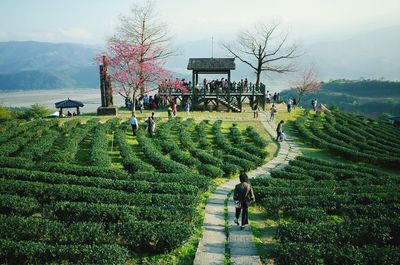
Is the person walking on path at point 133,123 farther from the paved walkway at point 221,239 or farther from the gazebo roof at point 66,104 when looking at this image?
the paved walkway at point 221,239

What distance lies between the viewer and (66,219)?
40.7 ft

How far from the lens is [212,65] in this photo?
4088 cm

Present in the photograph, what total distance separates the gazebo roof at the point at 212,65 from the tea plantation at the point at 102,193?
52.1 ft

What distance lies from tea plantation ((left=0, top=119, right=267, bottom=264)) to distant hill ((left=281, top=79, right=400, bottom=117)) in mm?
97600

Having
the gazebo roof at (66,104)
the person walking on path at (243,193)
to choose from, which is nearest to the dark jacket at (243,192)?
the person walking on path at (243,193)

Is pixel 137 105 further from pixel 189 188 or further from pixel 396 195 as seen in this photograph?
pixel 396 195

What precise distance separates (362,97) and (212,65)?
10529 centimetres

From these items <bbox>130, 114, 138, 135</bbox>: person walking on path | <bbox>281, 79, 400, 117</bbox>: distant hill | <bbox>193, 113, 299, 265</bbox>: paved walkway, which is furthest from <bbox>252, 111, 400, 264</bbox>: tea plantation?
<bbox>281, 79, 400, 117</bbox>: distant hill

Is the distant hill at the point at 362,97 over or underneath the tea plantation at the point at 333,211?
over

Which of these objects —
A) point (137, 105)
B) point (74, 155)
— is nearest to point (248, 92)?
point (137, 105)

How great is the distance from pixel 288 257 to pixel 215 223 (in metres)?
4.04

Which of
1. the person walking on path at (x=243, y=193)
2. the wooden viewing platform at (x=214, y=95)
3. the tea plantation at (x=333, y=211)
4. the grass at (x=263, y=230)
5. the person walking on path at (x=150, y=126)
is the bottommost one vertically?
the grass at (x=263, y=230)

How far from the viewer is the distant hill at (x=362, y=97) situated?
359ft

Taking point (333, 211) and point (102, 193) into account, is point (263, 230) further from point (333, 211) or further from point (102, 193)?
point (102, 193)
